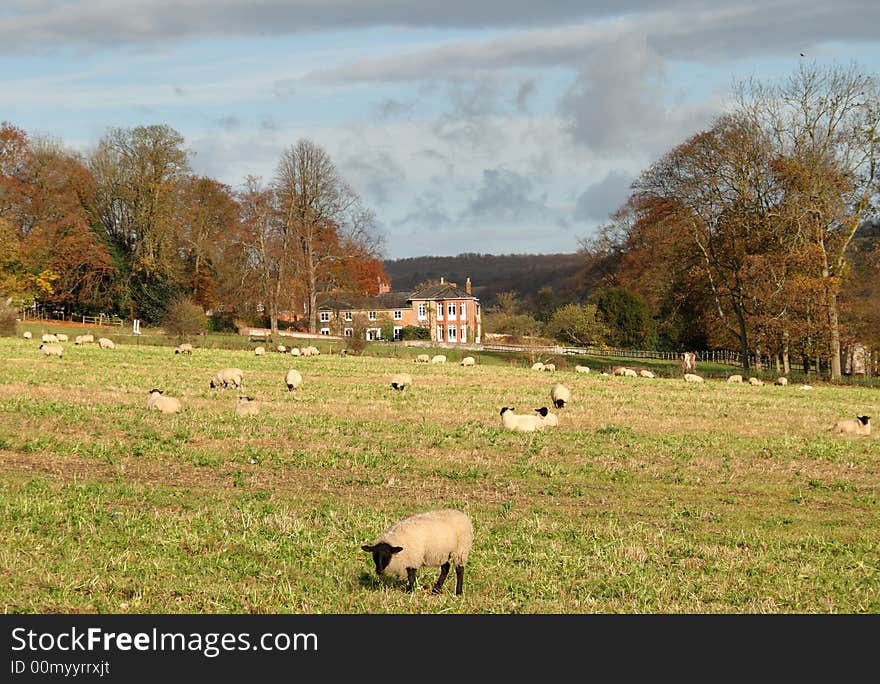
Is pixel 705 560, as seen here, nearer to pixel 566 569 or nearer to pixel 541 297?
pixel 566 569

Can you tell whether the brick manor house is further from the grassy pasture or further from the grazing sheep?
the grazing sheep

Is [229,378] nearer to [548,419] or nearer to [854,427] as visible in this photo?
[548,419]

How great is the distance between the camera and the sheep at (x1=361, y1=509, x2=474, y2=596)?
33.9ft

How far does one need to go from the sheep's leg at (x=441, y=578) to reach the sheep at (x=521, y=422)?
1468 centimetres

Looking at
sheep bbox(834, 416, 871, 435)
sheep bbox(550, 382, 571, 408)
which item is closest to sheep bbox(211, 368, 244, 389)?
sheep bbox(550, 382, 571, 408)

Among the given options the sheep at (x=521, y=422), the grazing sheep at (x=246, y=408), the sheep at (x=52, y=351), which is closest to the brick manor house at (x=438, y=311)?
the sheep at (x=52, y=351)

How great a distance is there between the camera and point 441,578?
10.5m

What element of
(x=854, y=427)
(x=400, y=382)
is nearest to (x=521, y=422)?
(x=854, y=427)

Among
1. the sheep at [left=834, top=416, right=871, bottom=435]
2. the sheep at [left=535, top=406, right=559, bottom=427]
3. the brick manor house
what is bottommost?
the sheep at [left=834, top=416, right=871, bottom=435]

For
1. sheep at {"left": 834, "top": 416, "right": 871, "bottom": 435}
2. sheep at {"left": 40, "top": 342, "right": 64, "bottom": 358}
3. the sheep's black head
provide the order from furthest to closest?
sheep at {"left": 40, "top": 342, "right": 64, "bottom": 358}, sheep at {"left": 834, "top": 416, "right": 871, "bottom": 435}, the sheep's black head

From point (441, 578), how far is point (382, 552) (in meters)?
0.79

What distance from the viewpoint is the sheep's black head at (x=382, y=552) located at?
10.2 metres

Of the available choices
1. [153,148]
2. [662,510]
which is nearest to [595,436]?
[662,510]

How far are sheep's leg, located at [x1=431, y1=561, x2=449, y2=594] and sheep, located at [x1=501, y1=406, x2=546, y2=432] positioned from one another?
48.2 ft
